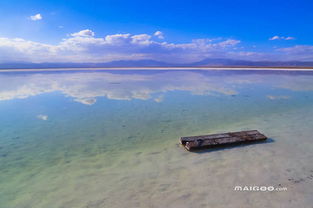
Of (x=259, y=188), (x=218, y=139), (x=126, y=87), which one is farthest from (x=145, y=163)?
(x=126, y=87)

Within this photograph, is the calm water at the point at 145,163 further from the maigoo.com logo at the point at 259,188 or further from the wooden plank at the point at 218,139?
the wooden plank at the point at 218,139

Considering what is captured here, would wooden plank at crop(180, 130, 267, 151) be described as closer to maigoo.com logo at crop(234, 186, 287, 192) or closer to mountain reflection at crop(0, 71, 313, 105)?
maigoo.com logo at crop(234, 186, 287, 192)

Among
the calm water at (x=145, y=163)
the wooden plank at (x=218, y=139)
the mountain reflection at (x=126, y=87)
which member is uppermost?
the mountain reflection at (x=126, y=87)

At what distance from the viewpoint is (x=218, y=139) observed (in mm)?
5676

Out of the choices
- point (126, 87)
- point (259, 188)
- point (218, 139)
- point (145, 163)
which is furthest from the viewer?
point (126, 87)

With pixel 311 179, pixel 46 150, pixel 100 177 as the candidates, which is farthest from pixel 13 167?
pixel 311 179

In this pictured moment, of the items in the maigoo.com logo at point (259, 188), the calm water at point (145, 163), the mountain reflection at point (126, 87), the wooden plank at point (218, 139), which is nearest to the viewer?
the calm water at point (145, 163)

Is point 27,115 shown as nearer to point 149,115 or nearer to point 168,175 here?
point 149,115

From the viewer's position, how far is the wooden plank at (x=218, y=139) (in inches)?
212

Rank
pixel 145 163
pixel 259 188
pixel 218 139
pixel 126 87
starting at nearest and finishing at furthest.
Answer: pixel 259 188
pixel 145 163
pixel 218 139
pixel 126 87

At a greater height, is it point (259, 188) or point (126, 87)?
point (126, 87)

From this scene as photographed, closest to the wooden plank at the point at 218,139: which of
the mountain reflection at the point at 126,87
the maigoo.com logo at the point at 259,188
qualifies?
the maigoo.com logo at the point at 259,188

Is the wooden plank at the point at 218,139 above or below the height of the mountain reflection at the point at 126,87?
below

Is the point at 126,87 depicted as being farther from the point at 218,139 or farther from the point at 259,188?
the point at 259,188
